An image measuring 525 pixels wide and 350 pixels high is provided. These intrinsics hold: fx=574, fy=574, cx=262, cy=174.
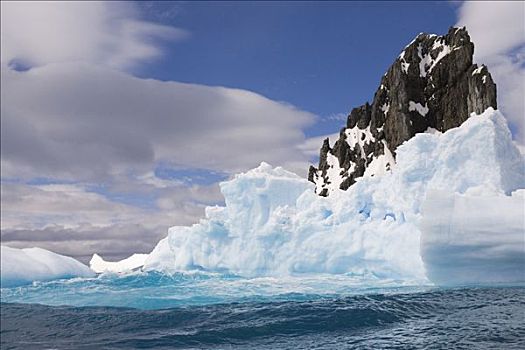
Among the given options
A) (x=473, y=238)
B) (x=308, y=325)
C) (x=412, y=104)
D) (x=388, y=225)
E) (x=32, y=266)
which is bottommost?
(x=308, y=325)

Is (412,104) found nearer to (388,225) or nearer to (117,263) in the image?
(117,263)

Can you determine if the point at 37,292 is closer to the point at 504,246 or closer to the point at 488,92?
the point at 504,246

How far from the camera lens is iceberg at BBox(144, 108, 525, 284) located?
21.3 metres

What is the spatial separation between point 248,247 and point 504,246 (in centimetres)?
1540

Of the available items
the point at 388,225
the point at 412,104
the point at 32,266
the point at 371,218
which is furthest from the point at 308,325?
the point at 412,104

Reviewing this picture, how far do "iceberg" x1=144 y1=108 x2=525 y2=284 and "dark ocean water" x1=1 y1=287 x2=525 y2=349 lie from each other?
10.0 feet

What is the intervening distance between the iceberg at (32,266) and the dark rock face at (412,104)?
46231 mm

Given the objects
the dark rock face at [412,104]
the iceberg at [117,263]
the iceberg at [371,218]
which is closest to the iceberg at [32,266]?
the iceberg at [371,218]

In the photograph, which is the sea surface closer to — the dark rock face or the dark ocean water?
the dark ocean water

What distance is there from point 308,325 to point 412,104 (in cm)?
5820

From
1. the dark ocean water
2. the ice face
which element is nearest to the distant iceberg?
the ice face

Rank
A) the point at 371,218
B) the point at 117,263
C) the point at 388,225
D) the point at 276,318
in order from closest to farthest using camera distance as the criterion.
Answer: the point at 276,318
the point at 388,225
the point at 371,218
the point at 117,263

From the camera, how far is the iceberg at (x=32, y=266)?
23.6m

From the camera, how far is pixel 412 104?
225 feet
